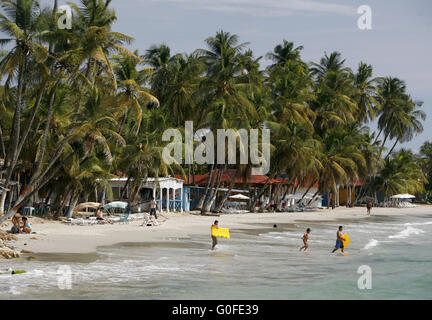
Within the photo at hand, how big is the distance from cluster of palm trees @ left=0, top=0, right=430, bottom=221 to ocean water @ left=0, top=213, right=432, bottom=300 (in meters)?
6.49

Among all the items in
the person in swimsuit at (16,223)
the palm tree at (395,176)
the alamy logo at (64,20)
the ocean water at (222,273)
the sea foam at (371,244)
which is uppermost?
the alamy logo at (64,20)

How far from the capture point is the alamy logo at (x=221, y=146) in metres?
38.0

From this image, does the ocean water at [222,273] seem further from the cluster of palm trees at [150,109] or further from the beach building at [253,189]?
the beach building at [253,189]

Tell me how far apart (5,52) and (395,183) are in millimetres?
57733

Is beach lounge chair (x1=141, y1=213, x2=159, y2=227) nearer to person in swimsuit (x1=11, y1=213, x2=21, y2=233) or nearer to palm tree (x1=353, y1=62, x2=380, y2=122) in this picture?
person in swimsuit (x1=11, y1=213, x2=21, y2=233)

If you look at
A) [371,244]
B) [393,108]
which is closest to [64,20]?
[371,244]

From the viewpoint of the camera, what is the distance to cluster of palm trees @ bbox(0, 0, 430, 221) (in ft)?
72.5

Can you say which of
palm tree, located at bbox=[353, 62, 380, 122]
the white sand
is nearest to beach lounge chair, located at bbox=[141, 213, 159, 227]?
the white sand

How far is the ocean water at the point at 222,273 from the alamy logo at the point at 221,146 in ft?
49.5

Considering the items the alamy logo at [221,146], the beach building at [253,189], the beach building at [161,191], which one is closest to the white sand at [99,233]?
the beach building at [161,191]

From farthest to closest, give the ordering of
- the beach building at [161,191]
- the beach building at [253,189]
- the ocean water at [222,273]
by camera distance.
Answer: the beach building at [253,189]
the beach building at [161,191]
the ocean water at [222,273]

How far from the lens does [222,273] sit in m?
15.3

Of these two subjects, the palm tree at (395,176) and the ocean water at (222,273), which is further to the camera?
the palm tree at (395,176)
